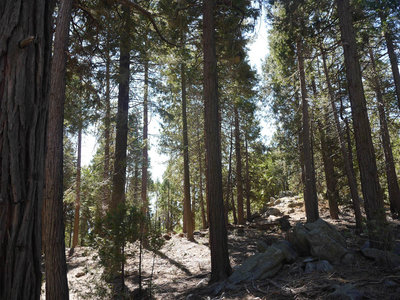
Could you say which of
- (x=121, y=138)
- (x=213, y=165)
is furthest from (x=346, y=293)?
(x=121, y=138)

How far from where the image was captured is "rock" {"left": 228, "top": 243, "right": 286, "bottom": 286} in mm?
5992

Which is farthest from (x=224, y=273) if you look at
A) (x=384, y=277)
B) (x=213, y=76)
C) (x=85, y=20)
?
(x=85, y=20)

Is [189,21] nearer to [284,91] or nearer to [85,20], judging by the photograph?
[85,20]

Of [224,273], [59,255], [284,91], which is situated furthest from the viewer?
[284,91]

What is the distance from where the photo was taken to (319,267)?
5535 mm

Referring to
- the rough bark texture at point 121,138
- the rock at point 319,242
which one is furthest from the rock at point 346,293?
the rough bark texture at point 121,138

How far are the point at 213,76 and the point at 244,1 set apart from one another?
291cm

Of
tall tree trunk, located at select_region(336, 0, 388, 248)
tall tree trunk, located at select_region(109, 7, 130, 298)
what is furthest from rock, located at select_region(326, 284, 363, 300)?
tall tree trunk, located at select_region(109, 7, 130, 298)

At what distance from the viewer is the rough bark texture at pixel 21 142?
174 centimetres

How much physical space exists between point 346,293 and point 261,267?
7.84 feet

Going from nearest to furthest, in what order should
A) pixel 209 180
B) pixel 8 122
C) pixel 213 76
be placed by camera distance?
pixel 8 122 < pixel 209 180 < pixel 213 76

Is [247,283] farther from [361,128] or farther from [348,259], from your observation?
[361,128]

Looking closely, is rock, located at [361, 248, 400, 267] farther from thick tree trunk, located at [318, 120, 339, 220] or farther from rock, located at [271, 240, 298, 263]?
thick tree trunk, located at [318, 120, 339, 220]

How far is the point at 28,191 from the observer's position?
187 cm
